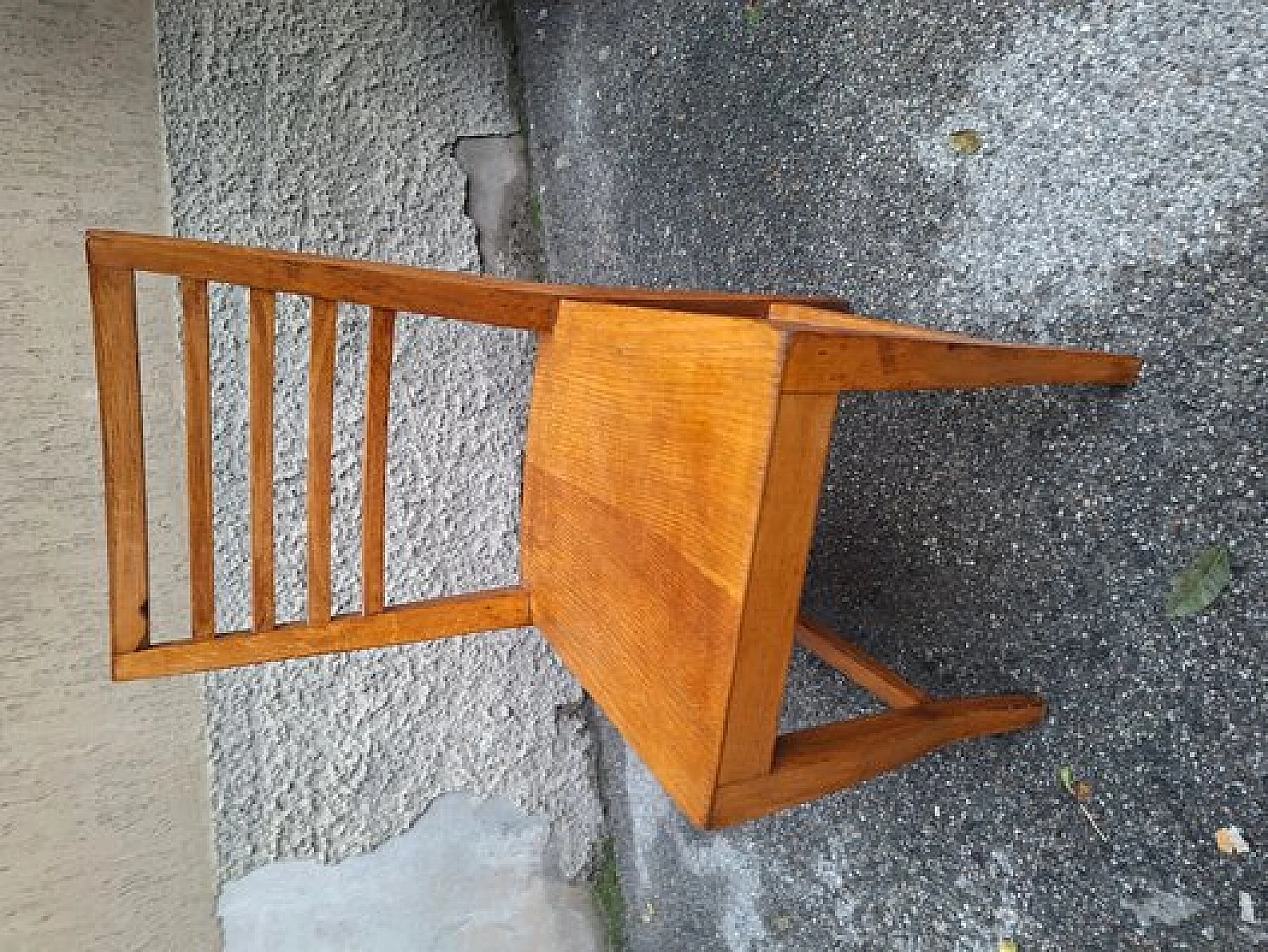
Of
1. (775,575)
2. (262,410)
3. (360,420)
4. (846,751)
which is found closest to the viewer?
(775,575)

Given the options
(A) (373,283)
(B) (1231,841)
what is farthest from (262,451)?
(B) (1231,841)

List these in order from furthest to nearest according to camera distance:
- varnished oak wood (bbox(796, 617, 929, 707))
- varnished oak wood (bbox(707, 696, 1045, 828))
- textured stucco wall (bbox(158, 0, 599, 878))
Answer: textured stucco wall (bbox(158, 0, 599, 878))
varnished oak wood (bbox(796, 617, 929, 707))
varnished oak wood (bbox(707, 696, 1045, 828))

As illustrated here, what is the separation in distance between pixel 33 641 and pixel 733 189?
114 centimetres

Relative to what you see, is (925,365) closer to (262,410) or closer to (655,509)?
(655,509)

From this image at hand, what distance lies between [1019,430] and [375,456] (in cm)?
69

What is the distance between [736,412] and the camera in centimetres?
76

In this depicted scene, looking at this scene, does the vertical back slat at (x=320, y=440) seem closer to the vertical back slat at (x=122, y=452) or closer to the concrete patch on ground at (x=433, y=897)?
the vertical back slat at (x=122, y=452)

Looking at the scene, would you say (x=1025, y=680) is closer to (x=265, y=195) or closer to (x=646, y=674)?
(x=646, y=674)

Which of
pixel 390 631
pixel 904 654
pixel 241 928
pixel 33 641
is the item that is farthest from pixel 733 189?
pixel 241 928

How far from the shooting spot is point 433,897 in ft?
5.74

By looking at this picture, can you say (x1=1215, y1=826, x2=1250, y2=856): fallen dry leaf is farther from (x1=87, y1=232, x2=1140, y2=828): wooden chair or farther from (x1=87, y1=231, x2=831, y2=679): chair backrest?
(x1=87, y1=231, x2=831, y2=679): chair backrest

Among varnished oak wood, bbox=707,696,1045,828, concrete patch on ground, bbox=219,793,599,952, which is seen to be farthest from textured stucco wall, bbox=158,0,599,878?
varnished oak wood, bbox=707,696,1045,828

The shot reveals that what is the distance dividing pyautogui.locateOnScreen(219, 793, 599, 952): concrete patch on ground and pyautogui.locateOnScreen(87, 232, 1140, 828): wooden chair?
75cm

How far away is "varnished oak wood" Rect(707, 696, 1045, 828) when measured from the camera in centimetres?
82
